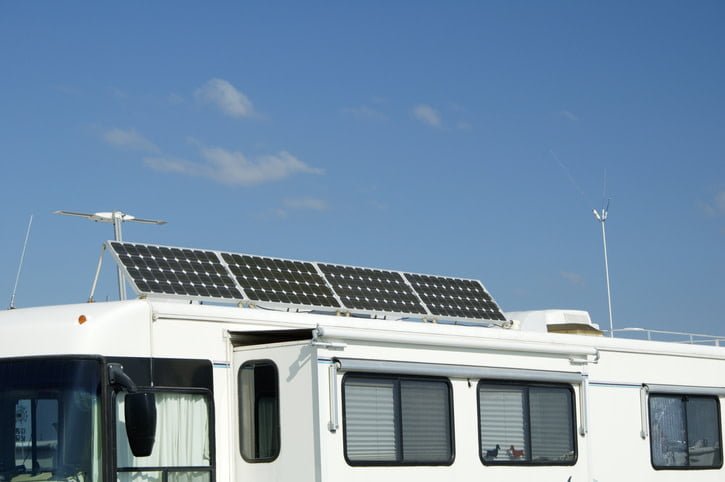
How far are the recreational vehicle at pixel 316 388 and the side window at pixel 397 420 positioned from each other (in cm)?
1

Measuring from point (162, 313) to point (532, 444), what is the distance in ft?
12.2

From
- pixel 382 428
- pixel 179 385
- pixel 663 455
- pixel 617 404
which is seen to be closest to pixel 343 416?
pixel 382 428

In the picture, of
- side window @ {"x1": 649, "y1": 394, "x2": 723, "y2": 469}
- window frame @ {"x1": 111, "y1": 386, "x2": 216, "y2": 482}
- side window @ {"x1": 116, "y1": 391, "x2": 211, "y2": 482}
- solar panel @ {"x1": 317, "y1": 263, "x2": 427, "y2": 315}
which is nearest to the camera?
window frame @ {"x1": 111, "y1": 386, "x2": 216, "y2": 482}

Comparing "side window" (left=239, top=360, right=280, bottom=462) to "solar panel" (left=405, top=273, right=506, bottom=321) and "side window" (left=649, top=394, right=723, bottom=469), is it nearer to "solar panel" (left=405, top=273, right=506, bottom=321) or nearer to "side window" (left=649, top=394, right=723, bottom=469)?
"solar panel" (left=405, top=273, right=506, bottom=321)

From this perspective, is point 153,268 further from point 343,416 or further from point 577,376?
point 577,376

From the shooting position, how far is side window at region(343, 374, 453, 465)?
8.91 meters

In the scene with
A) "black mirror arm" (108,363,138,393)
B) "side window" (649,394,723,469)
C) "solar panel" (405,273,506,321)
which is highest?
"solar panel" (405,273,506,321)

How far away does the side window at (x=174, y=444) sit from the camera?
794 cm

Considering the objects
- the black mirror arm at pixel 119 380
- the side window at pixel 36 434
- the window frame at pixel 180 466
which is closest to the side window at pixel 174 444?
the window frame at pixel 180 466

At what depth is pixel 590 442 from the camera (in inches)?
418

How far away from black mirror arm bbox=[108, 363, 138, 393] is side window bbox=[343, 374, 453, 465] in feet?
5.85

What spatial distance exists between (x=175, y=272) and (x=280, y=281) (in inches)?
44.3

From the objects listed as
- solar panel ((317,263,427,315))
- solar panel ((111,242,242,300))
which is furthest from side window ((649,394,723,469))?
solar panel ((111,242,242,300))

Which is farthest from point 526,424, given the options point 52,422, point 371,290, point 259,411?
point 52,422
